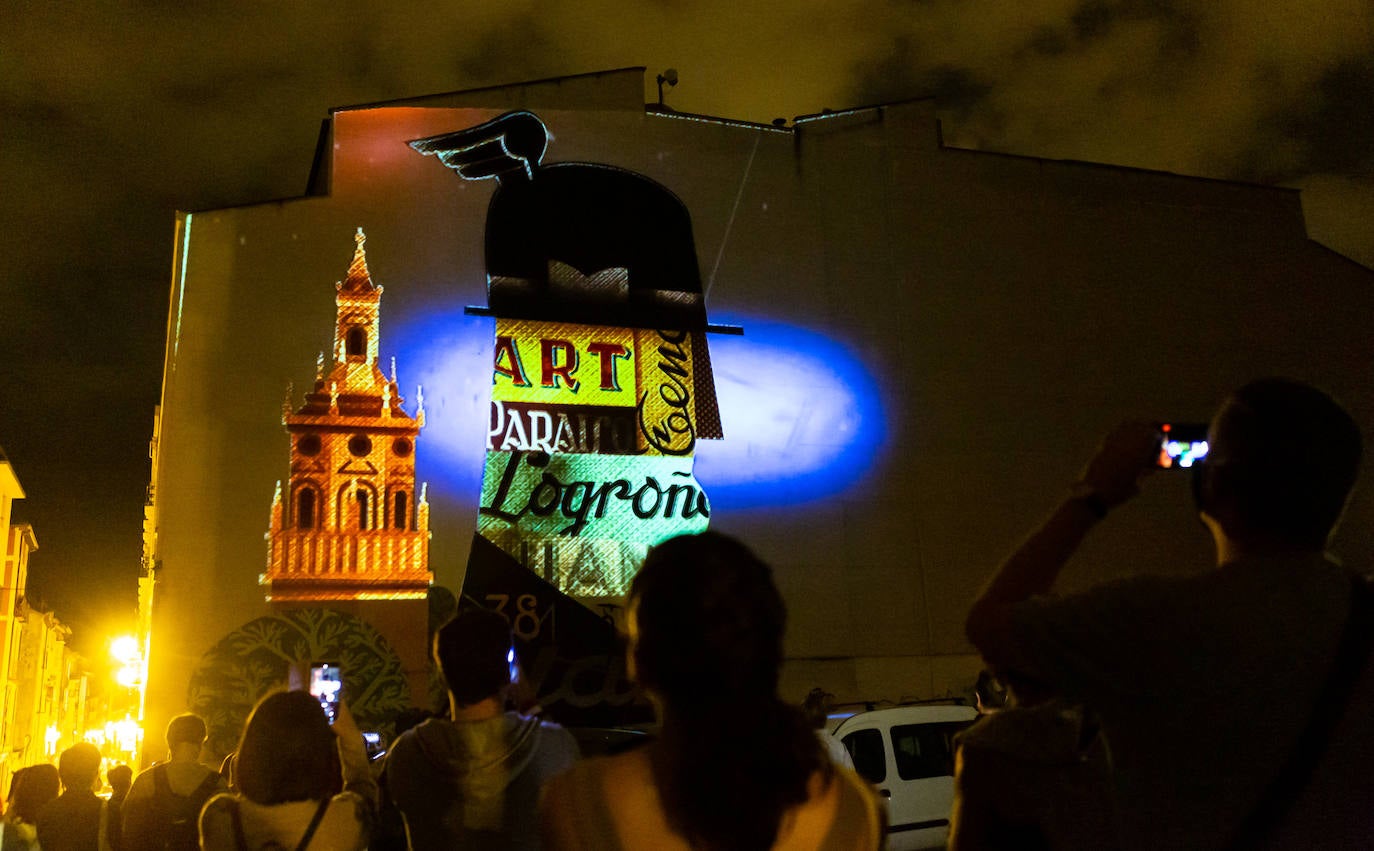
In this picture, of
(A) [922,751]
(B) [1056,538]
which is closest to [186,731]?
(B) [1056,538]

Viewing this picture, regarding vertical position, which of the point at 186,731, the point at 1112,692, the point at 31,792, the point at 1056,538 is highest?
the point at 1056,538

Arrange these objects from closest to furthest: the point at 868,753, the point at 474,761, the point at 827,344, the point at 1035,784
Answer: the point at 1035,784, the point at 474,761, the point at 868,753, the point at 827,344

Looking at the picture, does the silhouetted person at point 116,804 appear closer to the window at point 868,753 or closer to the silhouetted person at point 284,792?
the silhouetted person at point 284,792

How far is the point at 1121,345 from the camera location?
20.6 meters

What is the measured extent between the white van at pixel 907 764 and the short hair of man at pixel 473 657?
25.7 ft

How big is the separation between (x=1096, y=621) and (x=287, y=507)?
585 inches

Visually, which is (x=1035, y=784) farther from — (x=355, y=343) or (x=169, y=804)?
(x=355, y=343)

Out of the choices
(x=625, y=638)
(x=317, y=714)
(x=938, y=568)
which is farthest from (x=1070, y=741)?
(x=938, y=568)

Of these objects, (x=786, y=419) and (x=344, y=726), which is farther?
(x=786, y=419)

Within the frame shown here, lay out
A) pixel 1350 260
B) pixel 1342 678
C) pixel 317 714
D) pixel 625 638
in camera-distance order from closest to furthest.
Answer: pixel 1342 678
pixel 625 638
pixel 317 714
pixel 1350 260

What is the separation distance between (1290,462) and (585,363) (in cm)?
1543

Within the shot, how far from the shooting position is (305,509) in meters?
15.4

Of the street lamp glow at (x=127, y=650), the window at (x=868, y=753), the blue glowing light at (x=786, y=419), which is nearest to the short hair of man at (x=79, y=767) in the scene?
the window at (x=868, y=753)

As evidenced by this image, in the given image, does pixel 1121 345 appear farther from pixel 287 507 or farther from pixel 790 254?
pixel 287 507
